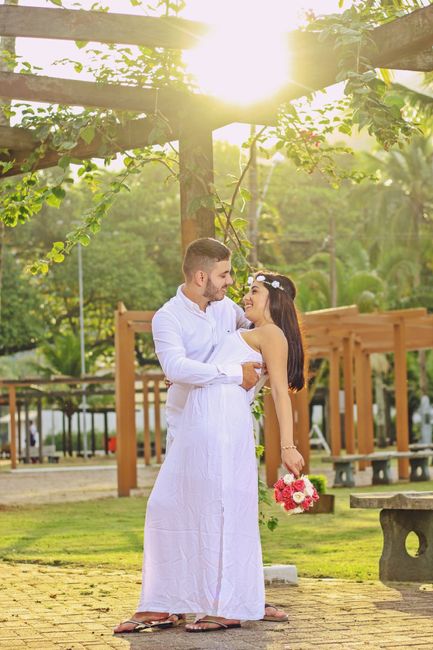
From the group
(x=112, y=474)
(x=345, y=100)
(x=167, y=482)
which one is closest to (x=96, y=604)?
(x=167, y=482)

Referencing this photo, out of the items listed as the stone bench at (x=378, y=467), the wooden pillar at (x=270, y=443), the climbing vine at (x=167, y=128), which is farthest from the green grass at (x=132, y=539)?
the wooden pillar at (x=270, y=443)

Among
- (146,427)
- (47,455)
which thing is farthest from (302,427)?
(47,455)

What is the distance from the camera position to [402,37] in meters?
6.12

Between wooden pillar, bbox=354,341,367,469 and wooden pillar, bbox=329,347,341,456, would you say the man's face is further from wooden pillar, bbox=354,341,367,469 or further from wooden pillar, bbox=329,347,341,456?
wooden pillar, bbox=354,341,367,469

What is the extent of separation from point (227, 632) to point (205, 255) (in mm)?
1644

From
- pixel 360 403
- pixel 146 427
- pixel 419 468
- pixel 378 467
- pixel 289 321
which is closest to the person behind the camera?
pixel 289 321

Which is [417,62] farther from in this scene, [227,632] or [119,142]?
[227,632]

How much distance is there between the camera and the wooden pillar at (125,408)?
1888cm

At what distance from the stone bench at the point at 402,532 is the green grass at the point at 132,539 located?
0.22 meters

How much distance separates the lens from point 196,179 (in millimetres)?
7566

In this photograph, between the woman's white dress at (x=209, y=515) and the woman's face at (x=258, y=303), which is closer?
the woman's white dress at (x=209, y=515)

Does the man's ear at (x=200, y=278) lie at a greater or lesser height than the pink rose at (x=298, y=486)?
greater

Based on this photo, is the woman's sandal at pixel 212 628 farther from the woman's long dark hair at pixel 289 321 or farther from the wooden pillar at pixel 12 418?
the wooden pillar at pixel 12 418

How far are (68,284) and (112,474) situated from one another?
727 inches
